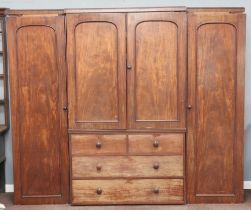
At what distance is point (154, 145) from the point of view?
11.2 feet

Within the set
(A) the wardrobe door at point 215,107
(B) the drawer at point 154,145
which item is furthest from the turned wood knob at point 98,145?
(A) the wardrobe door at point 215,107

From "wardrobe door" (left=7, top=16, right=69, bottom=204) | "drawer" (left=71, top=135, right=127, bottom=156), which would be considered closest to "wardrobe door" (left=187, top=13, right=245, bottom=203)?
"drawer" (left=71, top=135, right=127, bottom=156)

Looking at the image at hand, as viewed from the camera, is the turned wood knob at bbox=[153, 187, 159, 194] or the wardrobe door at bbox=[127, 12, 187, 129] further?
the turned wood knob at bbox=[153, 187, 159, 194]

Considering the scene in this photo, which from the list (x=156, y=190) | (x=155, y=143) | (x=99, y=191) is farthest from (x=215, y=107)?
(x=99, y=191)

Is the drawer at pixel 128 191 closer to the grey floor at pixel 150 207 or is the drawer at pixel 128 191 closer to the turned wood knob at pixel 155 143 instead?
the grey floor at pixel 150 207

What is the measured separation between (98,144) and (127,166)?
289mm

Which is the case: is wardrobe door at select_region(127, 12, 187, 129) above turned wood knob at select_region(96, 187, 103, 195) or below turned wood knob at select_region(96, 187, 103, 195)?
above

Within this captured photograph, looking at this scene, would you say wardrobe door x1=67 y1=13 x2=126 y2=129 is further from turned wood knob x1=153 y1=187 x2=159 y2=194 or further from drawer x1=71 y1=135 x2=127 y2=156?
turned wood knob x1=153 y1=187 x2=159 y2=194

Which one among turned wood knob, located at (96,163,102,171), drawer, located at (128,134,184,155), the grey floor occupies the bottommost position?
the grey floor

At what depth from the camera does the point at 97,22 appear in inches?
130

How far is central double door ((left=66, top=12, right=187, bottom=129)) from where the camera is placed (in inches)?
130

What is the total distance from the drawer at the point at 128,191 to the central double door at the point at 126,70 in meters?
0.44

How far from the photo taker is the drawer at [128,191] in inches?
135

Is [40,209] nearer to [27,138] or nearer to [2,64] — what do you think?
[27,138]
